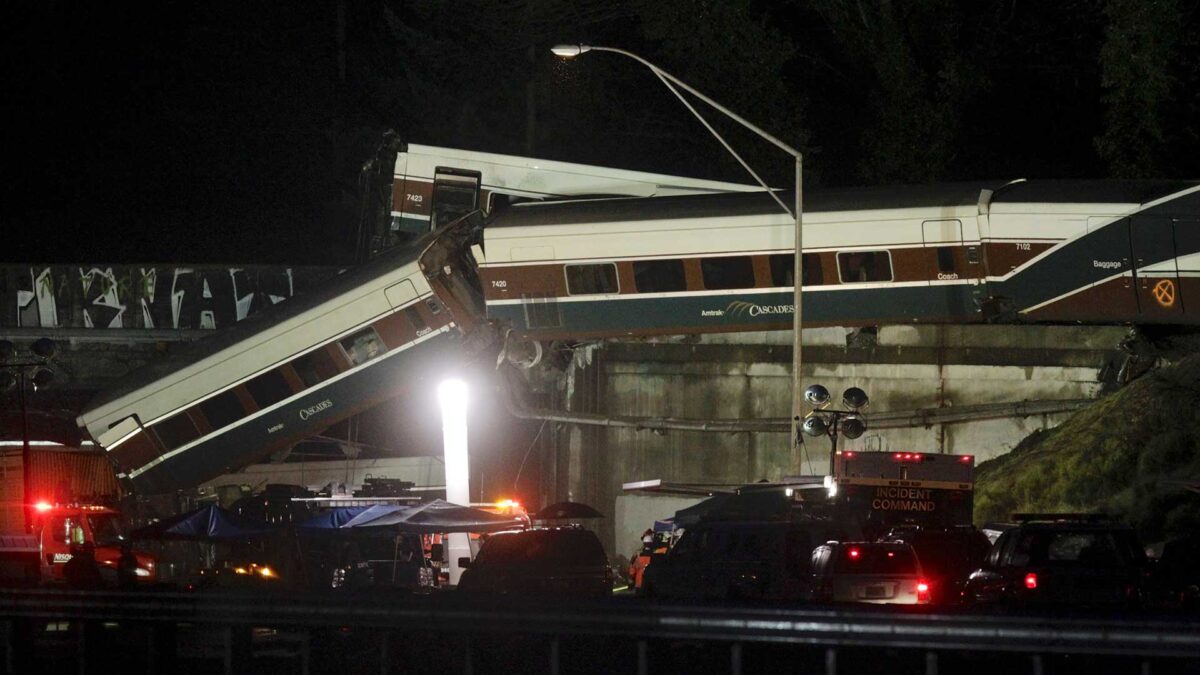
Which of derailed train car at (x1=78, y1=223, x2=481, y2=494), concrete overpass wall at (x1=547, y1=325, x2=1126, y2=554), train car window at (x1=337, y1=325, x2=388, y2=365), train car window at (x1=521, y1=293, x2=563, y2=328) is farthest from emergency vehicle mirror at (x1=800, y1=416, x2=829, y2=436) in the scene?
train car window at (x1=337, y1=325, x2=388, y2=365)

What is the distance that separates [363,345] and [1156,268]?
620 inches

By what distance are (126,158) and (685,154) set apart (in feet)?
96.2

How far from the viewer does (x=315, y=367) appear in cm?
3628

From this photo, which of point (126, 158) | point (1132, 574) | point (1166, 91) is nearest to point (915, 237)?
point (1166, 91)

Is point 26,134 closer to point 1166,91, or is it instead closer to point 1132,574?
point 1166,91

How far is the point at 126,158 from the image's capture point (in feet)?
245

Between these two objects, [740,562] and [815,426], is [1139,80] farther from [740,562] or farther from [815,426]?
[740,562]

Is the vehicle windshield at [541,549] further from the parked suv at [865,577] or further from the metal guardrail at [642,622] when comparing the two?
the metal guardrail at [642,622]

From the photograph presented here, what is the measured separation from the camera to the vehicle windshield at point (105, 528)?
97.3 feet

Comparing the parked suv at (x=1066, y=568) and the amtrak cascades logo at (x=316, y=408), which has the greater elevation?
the amtrak cascades logo at (x=316, y=408)

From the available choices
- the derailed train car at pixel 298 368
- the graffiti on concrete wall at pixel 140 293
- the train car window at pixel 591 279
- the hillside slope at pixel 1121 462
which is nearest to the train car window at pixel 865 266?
the hillside slope at pixel 1121 462

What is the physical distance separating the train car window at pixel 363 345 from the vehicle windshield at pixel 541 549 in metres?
14.6

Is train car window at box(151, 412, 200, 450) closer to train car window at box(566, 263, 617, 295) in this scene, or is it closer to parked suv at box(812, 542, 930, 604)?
train car window at box(566, 263, 617, 295)

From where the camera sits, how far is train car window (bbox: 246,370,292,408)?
36.2 meters
